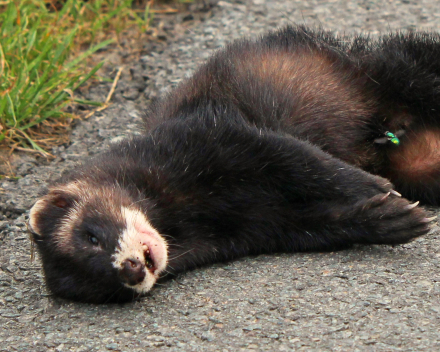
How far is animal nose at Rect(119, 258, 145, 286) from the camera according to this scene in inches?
134

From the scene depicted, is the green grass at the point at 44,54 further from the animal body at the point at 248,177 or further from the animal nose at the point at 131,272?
the animal nose at the point at 131,272

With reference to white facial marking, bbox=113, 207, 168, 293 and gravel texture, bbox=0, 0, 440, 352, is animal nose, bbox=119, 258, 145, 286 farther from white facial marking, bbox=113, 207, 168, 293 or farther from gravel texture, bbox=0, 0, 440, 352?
gravel texture, bbox=0, 0, 440, 352

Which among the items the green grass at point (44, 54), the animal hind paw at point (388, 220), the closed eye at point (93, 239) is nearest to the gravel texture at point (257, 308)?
the animal hind paw at point (388, 220)

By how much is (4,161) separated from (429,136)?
136 inches

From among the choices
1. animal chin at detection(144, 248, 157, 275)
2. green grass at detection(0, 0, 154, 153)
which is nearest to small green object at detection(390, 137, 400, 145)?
animal chin at detection(144, 248, 157, 275)

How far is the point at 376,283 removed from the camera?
3.44 m

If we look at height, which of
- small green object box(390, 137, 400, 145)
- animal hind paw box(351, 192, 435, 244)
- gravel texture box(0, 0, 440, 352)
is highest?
small green object box(390, 137, 400, 145)

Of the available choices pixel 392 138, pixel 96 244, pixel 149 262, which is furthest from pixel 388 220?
pixel 96 244

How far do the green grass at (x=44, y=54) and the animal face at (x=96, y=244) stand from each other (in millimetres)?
1828

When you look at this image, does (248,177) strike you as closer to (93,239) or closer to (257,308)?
(257,308)

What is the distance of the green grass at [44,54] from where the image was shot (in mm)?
5566

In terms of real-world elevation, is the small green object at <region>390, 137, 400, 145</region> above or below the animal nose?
above

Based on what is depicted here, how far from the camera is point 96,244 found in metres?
3.59

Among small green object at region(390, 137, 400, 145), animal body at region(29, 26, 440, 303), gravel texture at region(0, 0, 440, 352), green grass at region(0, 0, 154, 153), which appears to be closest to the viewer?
gravel texture at region(0, 0, 440, 352)
